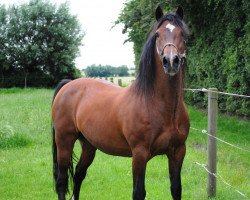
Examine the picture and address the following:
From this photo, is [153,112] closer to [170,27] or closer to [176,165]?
[176,165]

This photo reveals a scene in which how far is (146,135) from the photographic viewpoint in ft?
12.6

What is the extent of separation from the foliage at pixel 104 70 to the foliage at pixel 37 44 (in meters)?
2.83

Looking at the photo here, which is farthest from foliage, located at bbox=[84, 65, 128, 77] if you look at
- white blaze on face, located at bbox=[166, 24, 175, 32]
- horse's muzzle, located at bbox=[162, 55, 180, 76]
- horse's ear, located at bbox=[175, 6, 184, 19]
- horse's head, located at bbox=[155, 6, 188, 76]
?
→ horse's muzzle, located at bbox=[162, 55, 180, 76]

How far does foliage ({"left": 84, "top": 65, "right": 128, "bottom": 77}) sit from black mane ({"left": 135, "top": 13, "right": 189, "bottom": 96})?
28632 millimetres

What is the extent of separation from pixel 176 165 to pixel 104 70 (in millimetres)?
30680

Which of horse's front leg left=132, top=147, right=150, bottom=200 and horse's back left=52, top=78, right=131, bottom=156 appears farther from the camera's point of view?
horse's back left=52, top=78, right=131, bottom=156

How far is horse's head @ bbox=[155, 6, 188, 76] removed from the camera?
A: 3.49 metres

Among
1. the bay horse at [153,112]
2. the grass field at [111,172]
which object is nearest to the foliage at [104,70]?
the grass field at [111,172]

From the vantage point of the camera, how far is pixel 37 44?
3681 centimetres

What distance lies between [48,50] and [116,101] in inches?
1289

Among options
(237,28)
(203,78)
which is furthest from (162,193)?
(203,78)

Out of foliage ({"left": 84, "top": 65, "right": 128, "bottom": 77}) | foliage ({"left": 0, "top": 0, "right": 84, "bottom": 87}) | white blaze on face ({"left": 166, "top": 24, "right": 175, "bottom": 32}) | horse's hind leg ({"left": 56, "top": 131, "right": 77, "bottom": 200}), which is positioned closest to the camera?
white blaze on face ({"left": 166, "top": 24, "right": 175, "bottom": 32})

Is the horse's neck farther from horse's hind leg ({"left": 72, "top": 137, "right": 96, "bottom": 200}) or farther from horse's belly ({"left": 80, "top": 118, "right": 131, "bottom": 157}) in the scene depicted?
horse's hind leg ({"left": 72, "top": 137, "right": 96, "bottom": 200})

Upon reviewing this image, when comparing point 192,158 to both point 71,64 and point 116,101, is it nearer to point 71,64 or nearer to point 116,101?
point 116,101
